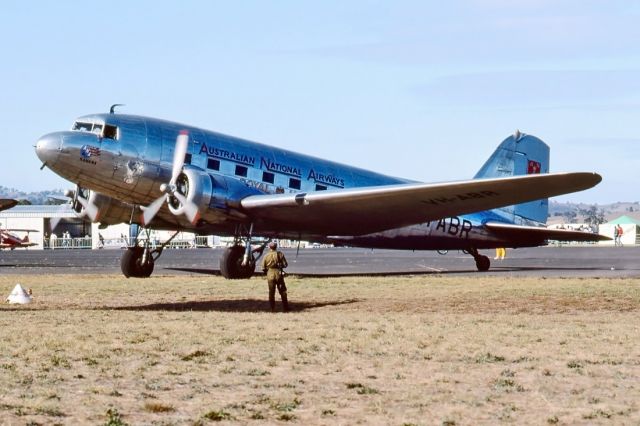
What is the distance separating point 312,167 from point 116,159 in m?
7.23

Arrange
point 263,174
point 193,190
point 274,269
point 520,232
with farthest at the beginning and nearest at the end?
point 520,232, point 263,174, point 193,190, point 274,269

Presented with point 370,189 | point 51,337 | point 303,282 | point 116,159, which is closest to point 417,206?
point 370,189

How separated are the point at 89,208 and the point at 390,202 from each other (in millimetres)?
10441

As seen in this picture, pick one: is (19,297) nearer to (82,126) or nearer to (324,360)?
(82,126)

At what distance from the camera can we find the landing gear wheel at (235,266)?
29953 mm

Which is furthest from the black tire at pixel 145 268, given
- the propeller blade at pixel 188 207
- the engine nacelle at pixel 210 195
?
the propeller blade at pixel 188 207

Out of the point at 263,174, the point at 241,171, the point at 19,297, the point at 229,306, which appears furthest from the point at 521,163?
the point at 19,297

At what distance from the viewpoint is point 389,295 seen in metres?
24.5

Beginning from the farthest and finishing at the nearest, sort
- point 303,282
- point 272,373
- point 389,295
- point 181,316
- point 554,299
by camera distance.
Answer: point 303,282 < point 389,295 < point 554,299 < point 181,316 < point 272,373

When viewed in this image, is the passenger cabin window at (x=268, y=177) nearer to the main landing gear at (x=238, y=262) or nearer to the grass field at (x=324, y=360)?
the main landing gear at (x=238, y=262)

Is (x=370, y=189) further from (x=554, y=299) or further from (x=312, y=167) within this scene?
(x=554, y=299)

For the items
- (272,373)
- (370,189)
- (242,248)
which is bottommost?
(272,373)

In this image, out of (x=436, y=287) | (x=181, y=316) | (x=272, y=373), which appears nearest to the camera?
(x=272, y=373)

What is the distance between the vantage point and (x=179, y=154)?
28.0 meters
